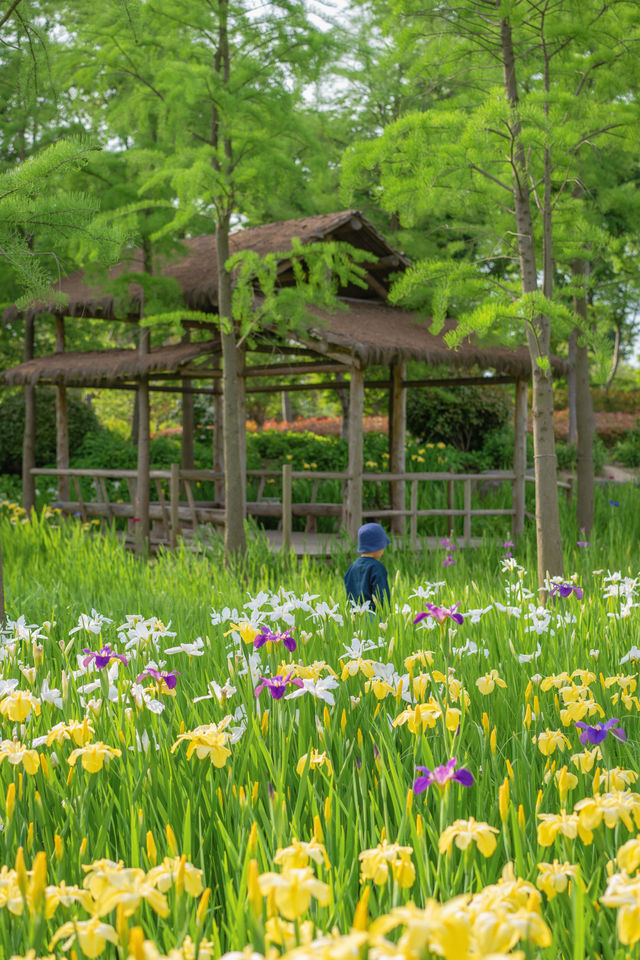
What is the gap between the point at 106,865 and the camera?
1394mm

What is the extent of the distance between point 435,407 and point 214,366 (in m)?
6.24

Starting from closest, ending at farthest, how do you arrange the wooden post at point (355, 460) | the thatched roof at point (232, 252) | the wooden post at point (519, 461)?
the wooden post at point (355, 460), the thatched roof at point (232, 252), the wooden post at point (519, 461)

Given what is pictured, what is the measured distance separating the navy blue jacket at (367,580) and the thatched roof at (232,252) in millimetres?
5848

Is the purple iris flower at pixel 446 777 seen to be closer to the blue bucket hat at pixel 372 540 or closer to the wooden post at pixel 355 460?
the blue bucket hat at pixel 372 540

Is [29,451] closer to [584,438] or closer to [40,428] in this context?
[40,428]

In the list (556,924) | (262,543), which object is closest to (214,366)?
(262,543)

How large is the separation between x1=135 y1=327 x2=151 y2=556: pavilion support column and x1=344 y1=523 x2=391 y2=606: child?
18.1ft

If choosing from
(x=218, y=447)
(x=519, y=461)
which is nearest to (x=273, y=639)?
(x=519, y=461)

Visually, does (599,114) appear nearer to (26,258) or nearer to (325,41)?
(325,41)

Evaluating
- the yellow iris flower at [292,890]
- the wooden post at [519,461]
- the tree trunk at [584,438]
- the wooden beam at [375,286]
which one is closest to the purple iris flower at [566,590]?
the yellow iris flower at [292,890]

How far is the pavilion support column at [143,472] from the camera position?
11.0m

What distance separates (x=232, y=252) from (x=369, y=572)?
7.51m

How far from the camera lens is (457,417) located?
1892 cm

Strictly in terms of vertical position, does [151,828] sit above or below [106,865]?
below
